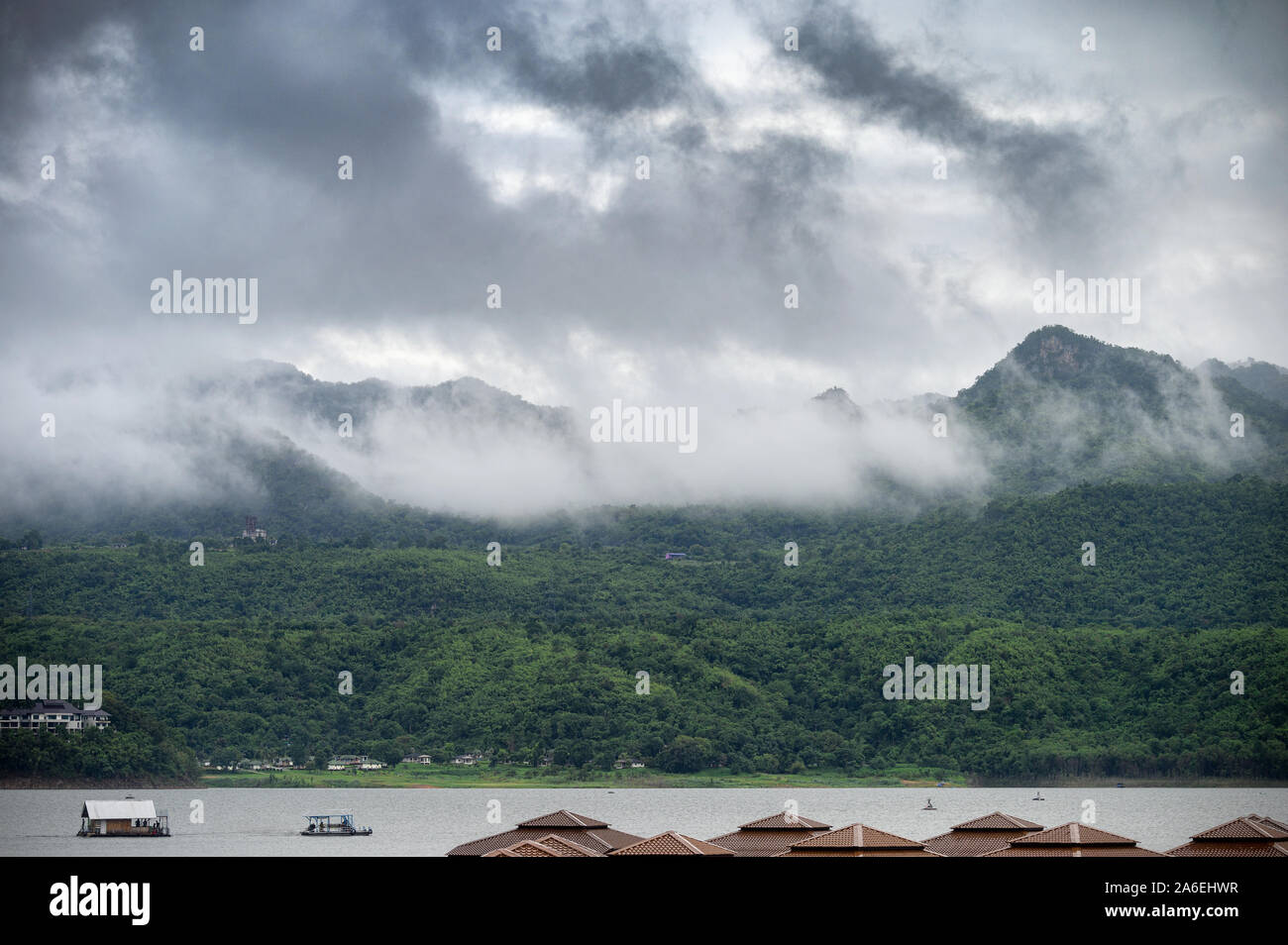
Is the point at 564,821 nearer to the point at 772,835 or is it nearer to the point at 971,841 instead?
the point at 772,835

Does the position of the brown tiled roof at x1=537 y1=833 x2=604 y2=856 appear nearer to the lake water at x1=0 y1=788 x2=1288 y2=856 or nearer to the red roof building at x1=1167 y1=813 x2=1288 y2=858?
the red roof building at x1=1167 y1=813 x2=1288 y2=858

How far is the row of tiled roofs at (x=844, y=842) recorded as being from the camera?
25828 mm

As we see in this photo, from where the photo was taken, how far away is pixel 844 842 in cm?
2659

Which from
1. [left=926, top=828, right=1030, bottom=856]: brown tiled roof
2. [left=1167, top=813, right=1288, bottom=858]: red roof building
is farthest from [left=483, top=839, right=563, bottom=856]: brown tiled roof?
[left=1167, top=813, right=1288, bottom=858]: red roof building

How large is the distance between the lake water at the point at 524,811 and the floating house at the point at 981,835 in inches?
1282

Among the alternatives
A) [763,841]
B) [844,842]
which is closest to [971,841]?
[763,841]

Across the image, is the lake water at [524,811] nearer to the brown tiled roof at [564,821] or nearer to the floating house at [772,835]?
the brown tiled roof at [564,821]

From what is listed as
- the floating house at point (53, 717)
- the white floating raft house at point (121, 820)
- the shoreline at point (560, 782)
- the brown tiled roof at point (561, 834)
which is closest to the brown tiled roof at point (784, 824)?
the brown tiled roof at point (561, 834)

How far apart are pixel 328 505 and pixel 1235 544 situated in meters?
79.6

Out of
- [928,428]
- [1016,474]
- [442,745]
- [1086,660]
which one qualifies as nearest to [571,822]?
[442,745]

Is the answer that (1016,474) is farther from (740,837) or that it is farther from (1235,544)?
(740,837)

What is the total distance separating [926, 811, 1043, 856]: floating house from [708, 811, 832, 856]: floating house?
7.68 ft

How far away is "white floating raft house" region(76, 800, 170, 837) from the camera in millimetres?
67188

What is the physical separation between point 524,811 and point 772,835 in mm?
57990
